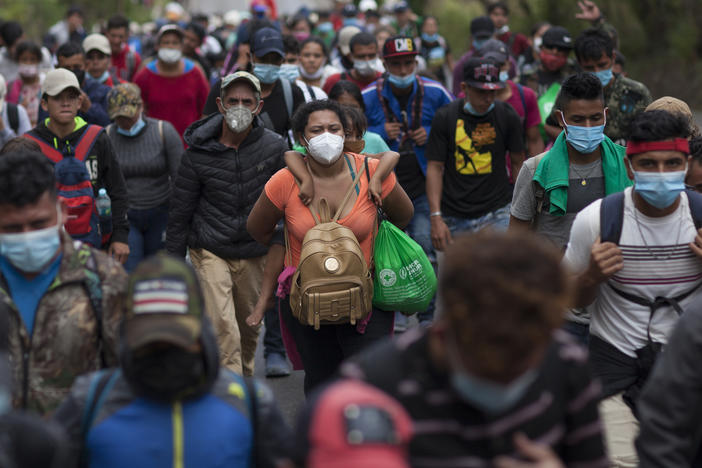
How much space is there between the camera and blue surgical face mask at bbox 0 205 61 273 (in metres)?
3.45

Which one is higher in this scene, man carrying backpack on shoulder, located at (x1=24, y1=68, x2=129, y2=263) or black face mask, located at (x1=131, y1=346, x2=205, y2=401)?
black face mask, located at (x1=131, y1=346, x2=205, y2=401)

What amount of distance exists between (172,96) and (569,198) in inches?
226

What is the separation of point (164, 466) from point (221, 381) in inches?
10.9

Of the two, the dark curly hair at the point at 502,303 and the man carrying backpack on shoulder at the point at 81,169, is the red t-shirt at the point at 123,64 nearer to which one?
the man carrying backpack on shoulder at the point at 81,169

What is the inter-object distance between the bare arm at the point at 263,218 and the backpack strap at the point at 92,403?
2.63 meters

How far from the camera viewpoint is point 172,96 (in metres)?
10.4

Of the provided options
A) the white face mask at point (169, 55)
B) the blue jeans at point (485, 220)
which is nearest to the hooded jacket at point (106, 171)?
the blue jeans at point (485, 220)

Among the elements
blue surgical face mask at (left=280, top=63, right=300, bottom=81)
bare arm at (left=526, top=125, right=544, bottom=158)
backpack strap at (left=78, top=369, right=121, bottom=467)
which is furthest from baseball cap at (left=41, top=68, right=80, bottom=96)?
backpack strap at (left=78, top=369, right=121, bottom=467)

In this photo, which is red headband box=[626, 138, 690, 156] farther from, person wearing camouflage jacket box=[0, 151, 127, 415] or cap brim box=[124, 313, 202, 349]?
cap brim box=[124, 313, 202, 349]

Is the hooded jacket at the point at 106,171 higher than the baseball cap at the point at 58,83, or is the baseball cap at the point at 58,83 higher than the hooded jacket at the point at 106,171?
the baseball cap at the point at 58,83

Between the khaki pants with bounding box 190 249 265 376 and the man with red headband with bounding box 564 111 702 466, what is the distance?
9.21 feet

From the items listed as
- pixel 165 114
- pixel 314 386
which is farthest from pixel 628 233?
pixel 165 114

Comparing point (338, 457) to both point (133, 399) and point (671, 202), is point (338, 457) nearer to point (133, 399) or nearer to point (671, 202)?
point (133, 399)

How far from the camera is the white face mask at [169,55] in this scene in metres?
10.5
